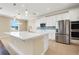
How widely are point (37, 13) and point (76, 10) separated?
81 centimetres

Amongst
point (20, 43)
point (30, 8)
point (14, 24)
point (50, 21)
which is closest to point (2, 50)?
point (20, 43)

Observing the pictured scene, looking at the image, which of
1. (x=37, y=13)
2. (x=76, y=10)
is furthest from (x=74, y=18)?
Answer: (x=37, y=13)

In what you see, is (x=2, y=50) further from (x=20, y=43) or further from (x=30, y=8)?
(x=30, y=8)

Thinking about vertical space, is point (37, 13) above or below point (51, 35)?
above

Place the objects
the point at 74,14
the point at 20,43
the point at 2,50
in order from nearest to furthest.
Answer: the point at 20,43
the point at 2,50
the point at 74,14

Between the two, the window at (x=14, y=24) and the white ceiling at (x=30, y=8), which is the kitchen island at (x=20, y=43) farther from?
the white ceiling at (x=30, y=8)

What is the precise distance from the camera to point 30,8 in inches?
88.6

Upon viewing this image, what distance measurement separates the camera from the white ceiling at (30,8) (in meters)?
2.15

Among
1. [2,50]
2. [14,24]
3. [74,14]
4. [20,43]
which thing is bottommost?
[2,50]

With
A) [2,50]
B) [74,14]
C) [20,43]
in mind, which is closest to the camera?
[20,43]

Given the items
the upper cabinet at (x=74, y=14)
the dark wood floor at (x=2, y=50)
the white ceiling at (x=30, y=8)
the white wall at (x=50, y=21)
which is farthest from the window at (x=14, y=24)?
the upper cabinet at (x=74, y=14)

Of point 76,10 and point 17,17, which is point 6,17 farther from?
point 76,10

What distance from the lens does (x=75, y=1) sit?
207 centimetres

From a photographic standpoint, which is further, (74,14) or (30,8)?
(74,14)
